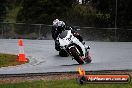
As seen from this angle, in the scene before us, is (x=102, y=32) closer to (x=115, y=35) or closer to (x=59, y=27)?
(x=115, y=35)

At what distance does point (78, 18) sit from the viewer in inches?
1833

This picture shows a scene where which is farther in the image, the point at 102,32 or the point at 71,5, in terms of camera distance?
the point at 71,5

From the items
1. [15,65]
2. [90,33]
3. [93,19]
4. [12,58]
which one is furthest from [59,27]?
[93,19]

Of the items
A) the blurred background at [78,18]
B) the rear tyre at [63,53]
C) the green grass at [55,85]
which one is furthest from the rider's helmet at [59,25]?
the blurred background at [78,18]

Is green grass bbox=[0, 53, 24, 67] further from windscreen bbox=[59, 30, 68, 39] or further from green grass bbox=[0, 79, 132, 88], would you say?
green grass bbox=[0, 79, 132, 88]

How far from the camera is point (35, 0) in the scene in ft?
182

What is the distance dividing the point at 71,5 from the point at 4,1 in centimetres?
1210

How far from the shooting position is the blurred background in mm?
34000

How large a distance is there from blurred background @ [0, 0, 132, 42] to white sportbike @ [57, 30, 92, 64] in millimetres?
14697

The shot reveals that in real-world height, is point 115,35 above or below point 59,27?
below

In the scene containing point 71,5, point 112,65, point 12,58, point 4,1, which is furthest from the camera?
point 4,1

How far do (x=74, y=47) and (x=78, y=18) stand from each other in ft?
94.7

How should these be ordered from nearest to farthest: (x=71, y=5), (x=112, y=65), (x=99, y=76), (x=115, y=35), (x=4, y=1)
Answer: (x=99, y=76)
(x=112, y=65)
(x=115, y=35)
(x=71, y=5)
(x=4, y=1)

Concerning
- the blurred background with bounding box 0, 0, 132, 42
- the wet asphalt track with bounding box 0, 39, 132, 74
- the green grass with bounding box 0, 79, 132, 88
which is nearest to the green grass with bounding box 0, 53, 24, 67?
the wet asphalt track with bounding box 0, 39, 132, 74
